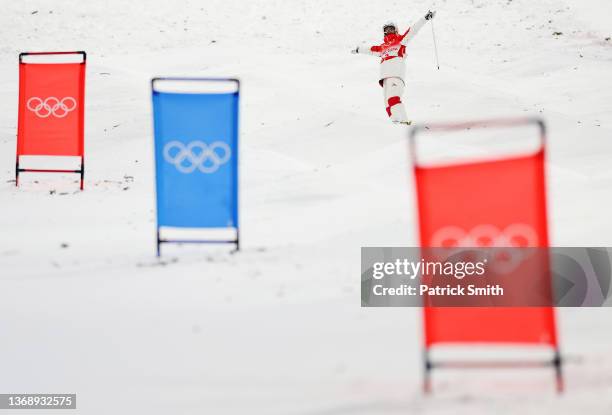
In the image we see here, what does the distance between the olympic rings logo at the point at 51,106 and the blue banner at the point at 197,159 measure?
310 cm

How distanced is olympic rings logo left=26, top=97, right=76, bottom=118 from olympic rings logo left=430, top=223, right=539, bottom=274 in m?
5.87

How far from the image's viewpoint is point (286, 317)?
15.5 ft

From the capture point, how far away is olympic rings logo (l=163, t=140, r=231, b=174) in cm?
577

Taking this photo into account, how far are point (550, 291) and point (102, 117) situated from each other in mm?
9828

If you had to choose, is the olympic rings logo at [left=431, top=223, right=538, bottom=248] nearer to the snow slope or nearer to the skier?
the snow slope

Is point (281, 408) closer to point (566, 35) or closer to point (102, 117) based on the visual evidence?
point (102, 117)

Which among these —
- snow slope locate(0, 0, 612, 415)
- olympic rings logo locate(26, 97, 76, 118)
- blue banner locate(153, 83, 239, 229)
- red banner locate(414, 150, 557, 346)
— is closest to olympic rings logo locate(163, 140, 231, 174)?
blue banner locate(153, 83, 239, 229)

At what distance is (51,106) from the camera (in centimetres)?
858

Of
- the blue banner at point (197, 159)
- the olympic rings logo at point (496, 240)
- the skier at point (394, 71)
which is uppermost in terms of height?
the skier at point (394, 71)

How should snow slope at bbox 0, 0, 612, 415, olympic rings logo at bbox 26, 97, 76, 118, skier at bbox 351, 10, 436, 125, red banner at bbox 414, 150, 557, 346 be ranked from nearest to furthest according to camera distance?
red banner at bbox 414, 150, 557, 346, snow slope at bbox 0, 0, 612, 415, olympic rings logo at bbox 26, 97, 76, 118, skier at bbox 351, 10, 436, 125

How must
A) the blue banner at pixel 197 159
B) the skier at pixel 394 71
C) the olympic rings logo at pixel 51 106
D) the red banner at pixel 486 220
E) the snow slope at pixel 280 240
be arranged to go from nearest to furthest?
1. the red banner at pixel 486 220
2. the snow slope at pixel 280 240
3. the blue banner at pixel 197 159
4. the olympic rings logo at pixel 51 106
5. the skier at pixel 394 71

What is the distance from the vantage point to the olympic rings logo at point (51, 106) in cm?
852

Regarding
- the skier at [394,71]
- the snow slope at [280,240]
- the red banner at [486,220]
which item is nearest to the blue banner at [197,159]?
the snow slope at [280,240]

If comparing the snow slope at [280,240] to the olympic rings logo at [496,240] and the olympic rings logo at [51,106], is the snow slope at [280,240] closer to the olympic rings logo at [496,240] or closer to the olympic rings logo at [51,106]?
the olympic rings logo at [496,240]
